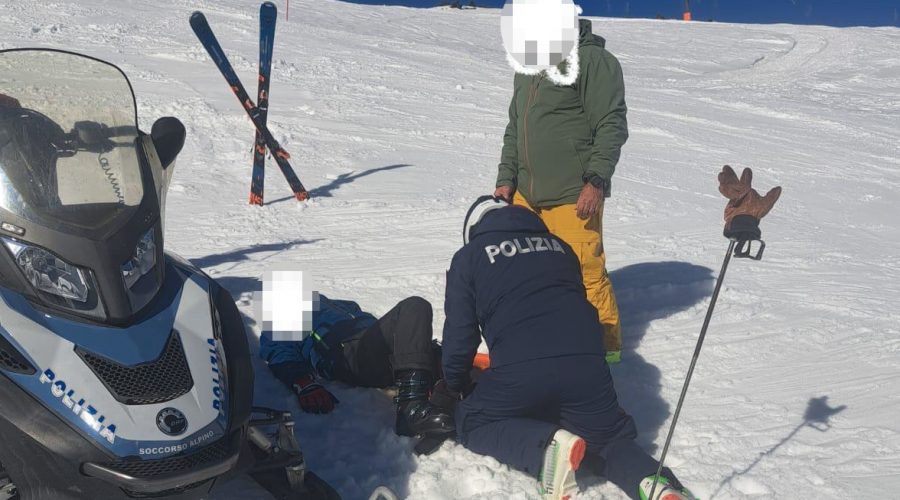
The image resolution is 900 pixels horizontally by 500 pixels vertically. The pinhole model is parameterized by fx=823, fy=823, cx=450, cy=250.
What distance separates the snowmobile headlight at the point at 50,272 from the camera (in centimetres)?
243

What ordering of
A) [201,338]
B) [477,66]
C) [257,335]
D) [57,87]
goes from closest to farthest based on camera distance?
[201,338]
[57,87]
[257,335]
[477,66]

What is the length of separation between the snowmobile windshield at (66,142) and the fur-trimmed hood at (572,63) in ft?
6.59

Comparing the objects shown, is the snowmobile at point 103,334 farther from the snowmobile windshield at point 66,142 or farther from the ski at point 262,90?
the ski at point 262,90

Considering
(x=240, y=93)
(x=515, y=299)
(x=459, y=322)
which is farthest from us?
(x=240, y=93)

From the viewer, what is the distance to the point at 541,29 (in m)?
4.02

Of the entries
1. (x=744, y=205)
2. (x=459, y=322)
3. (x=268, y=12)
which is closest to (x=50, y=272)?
(x=459, y=322)

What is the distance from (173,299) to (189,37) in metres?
14.0

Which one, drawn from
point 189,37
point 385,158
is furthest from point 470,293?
point 189,37

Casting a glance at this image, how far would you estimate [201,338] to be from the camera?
2.68 meters

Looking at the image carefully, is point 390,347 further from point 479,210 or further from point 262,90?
point 262,90

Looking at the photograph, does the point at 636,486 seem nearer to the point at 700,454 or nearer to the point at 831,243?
the point at 700,454

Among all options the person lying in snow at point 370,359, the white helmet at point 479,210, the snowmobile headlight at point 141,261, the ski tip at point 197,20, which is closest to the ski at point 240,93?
the ski tip at point 197,20

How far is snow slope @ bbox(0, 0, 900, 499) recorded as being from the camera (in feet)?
11.8

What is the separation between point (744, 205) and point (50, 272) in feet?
7.77
